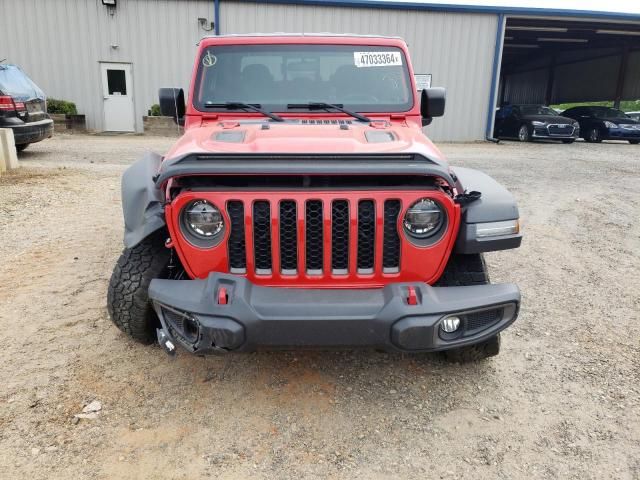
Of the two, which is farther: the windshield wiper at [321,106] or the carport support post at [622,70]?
the carport support post at [622,70]

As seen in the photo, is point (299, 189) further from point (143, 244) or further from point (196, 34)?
point (196, 34)

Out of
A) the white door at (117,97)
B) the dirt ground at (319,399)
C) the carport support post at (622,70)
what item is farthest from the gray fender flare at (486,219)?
the carport support post at (622,70)

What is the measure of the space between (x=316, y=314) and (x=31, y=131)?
373 inches

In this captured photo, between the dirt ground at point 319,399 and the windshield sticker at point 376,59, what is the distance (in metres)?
2.04

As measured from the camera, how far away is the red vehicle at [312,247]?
2326 mm

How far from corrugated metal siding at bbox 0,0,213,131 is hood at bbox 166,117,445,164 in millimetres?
15011

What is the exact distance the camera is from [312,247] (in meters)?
2.54

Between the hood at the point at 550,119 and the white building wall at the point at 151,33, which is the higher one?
the white building wall at the point at 151,33

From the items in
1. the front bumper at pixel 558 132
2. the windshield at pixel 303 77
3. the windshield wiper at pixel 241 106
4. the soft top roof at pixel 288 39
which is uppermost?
the soft top roof at pixel 288 39

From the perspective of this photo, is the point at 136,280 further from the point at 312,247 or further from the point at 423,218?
the point at 423,218

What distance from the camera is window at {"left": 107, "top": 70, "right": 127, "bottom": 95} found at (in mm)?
17344

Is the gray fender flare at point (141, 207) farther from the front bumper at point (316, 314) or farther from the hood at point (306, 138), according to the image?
the front bumper at point (316, 314)

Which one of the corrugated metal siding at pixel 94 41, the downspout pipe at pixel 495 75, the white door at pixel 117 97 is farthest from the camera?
the downspout pipe at pixel 495 75

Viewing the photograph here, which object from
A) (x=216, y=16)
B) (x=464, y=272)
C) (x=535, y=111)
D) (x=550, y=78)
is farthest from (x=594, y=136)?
(x=464, y=272)
